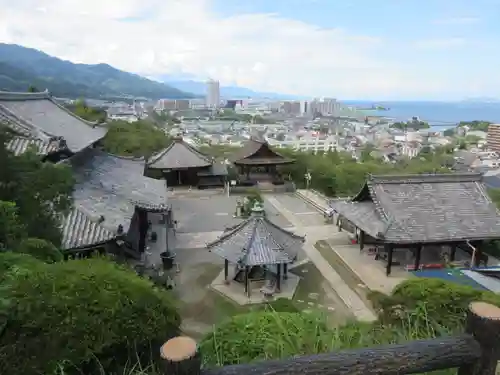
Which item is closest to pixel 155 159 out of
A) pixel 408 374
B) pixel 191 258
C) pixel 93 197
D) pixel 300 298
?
pixel 191 258

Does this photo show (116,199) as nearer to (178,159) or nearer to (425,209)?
(425,209)

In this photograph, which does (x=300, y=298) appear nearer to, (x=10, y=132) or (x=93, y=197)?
(x=93, y=197)

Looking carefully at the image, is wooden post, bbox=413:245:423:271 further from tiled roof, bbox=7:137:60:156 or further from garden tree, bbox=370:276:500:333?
tiled roof, bbox=7:137:60:156

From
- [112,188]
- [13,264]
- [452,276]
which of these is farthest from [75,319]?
[452,276]

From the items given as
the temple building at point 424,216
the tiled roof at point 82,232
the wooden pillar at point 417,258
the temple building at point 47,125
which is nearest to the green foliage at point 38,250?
the tiled roof at point 82,232

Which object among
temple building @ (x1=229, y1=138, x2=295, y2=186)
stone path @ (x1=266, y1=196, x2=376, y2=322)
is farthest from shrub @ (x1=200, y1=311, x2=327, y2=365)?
temple building @ (x1=229, y1=138, x2=295, y2=186)

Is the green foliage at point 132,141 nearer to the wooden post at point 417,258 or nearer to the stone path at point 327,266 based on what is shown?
the stone path at point 327,266
